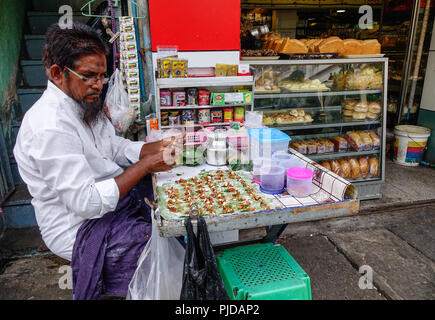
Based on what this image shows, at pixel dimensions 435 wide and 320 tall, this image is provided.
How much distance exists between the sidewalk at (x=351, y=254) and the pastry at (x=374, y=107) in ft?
3.97

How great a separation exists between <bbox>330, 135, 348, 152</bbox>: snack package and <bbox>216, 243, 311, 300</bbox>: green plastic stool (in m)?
2.57

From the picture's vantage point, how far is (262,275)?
1.84m

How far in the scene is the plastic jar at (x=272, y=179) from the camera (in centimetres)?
178

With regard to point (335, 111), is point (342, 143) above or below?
below

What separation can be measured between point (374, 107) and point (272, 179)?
10.0 ft

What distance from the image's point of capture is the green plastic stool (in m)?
1.72

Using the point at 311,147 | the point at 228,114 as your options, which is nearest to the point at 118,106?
the point at 228,114

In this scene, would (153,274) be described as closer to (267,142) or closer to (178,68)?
(267,142)

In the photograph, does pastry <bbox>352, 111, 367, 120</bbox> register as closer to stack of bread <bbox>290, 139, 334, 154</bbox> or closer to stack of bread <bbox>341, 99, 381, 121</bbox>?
stack of bread <bbox>341, 99, 381, 121</bbox>

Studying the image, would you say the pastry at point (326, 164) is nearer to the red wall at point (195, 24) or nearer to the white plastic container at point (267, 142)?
the red wall at point (195, 24)

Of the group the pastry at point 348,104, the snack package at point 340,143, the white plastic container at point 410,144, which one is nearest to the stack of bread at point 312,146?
the snack package at point 340,143
